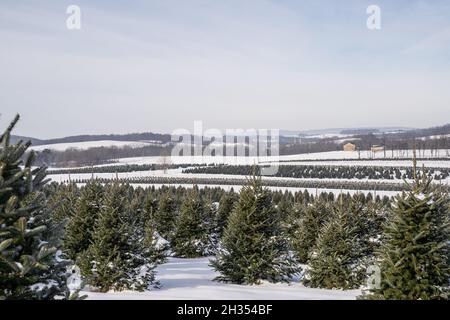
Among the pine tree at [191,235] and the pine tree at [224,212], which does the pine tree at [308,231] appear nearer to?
the pine tree at [191,235]

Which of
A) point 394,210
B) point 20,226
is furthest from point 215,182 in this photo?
point 20,226

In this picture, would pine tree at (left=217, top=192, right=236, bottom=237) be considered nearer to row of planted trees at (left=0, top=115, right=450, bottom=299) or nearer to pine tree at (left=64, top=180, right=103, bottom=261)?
row of planted trees at (left=0, top=115, right=450, bottom=299)

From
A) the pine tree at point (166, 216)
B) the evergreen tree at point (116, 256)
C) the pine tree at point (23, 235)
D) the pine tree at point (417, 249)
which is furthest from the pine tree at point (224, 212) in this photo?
the pine tree at point (23, 235)

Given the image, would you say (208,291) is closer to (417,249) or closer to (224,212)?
(417,249)

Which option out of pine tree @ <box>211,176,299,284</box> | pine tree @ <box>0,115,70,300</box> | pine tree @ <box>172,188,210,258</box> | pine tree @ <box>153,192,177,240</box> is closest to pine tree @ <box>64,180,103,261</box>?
pine tree @ <box>211,176,299,284</box>

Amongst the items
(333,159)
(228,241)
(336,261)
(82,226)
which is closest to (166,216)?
(82,226)
